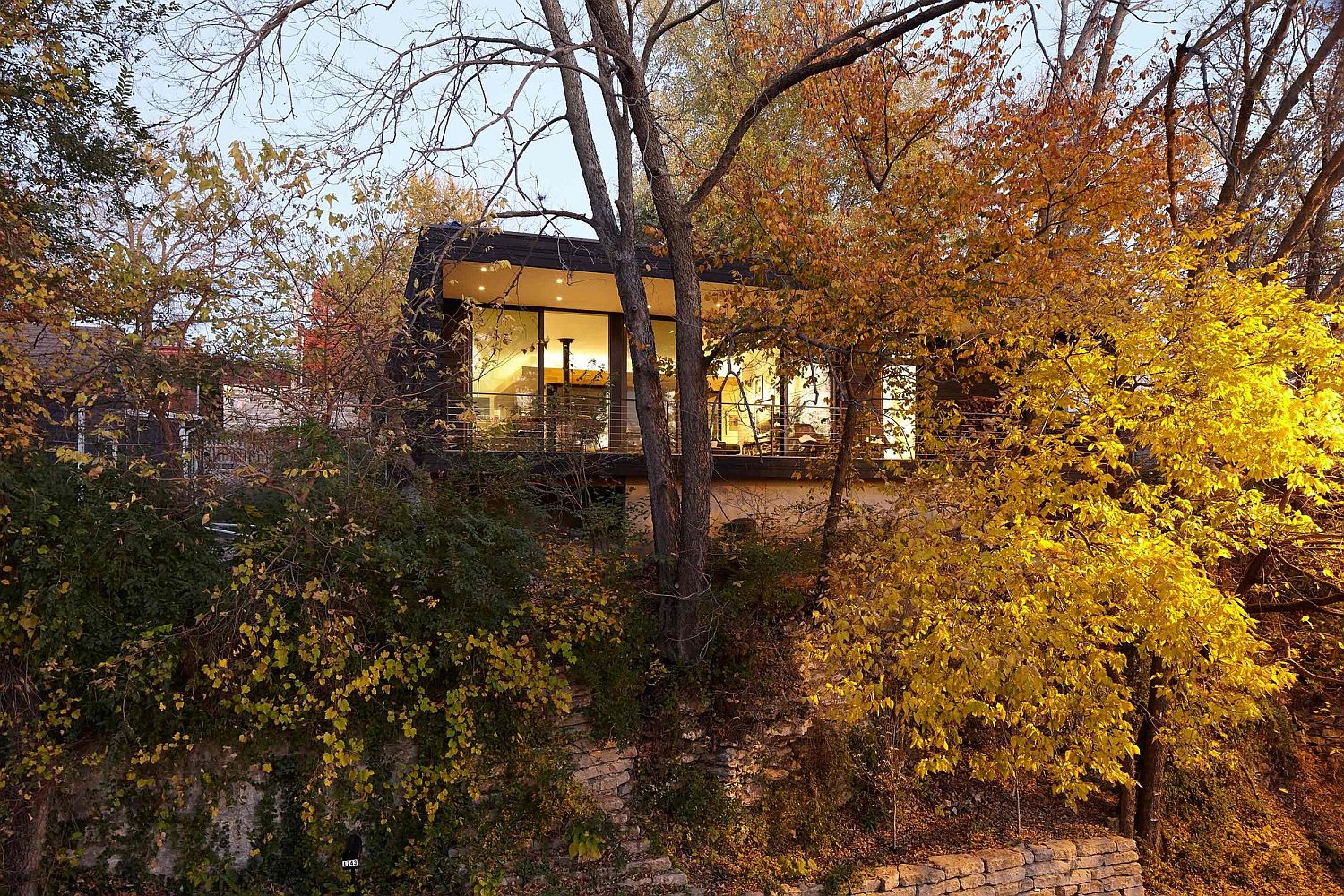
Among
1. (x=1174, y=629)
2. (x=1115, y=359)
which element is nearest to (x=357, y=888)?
(x=1174, y=629)

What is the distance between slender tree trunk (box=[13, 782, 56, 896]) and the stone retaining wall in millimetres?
6019

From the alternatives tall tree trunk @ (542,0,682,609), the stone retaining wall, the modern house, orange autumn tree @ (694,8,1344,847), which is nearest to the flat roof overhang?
the modern house

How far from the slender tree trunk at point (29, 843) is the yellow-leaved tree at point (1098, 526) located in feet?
21.1

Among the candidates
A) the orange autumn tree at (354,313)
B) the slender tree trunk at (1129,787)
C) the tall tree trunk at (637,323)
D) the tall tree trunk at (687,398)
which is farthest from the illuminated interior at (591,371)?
the slender tree trunk at (1129,787)

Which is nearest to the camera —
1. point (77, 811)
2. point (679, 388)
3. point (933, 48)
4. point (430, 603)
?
point (77, 811)

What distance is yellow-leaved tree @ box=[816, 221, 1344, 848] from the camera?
698 cm

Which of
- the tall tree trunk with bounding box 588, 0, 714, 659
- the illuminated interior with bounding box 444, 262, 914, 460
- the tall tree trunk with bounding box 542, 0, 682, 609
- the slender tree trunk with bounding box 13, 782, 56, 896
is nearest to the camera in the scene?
the slender tree trunk with bounding box 13, 782, 56, 896

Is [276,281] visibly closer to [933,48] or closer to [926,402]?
[926,402]

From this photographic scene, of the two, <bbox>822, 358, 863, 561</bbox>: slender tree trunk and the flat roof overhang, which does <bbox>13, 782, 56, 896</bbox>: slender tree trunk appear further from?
<bbox>822, 358, 863, 561</bbox>: slender tree trunk

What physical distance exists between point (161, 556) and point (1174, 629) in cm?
824

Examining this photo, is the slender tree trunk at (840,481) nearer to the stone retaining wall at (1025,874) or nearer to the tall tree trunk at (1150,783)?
the stone retaining wall at (1025,874)

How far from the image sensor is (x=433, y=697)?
295 inches

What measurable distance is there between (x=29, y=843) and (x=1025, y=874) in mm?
9384

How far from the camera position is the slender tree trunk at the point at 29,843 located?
6.16 m
